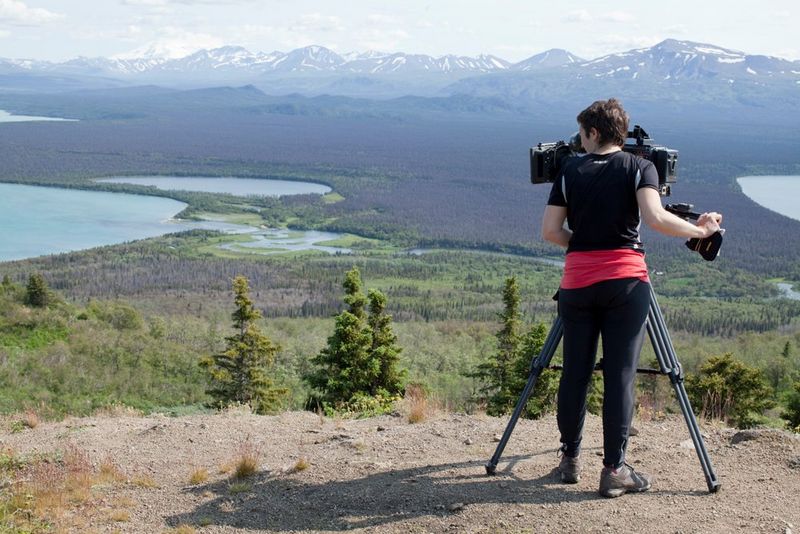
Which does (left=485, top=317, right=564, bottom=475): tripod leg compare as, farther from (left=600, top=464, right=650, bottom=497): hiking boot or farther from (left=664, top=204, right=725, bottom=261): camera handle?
(left=664, top=204, right=725, bottom=261): camera handle

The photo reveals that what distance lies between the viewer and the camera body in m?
5.72

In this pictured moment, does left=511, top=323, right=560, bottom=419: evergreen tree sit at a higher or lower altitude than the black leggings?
lower

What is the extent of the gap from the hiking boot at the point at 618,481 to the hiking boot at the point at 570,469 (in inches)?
9.7

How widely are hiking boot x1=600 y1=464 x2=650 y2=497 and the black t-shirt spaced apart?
4.84 ft

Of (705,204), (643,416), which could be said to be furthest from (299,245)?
(643,416)

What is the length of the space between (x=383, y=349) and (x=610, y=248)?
1137cm

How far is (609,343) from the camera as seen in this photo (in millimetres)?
5523

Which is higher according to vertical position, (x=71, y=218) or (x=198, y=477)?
(x=198, y=477)

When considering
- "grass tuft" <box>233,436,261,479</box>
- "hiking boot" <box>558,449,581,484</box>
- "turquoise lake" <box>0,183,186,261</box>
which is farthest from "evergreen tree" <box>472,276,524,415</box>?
"turquoise lake" <box>0,183,186,261</box>

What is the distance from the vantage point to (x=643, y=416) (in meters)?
8.56

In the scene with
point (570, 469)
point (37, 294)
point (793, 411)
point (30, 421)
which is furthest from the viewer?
point (37, 294)

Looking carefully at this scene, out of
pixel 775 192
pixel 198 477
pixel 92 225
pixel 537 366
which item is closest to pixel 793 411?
pixel 537 366

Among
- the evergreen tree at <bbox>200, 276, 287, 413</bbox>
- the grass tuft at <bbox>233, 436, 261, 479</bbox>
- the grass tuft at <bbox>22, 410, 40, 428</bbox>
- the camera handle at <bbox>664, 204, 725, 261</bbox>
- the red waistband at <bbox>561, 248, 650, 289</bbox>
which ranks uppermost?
the camera handle at <bbox>664, 204, 725, 261</bbox>

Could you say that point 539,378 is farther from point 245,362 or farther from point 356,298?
point 245,362
